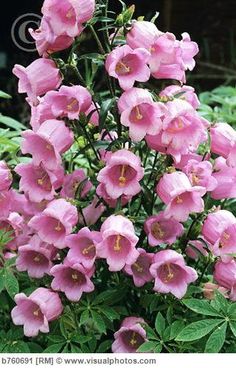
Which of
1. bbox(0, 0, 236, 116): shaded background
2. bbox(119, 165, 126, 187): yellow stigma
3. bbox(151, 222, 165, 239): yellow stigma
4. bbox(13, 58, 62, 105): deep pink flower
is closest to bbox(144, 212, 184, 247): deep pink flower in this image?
bbox(151, 222, 165, 239): yellow stigma

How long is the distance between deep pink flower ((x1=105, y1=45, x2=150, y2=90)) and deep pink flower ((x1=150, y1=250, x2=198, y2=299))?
319 millimetres

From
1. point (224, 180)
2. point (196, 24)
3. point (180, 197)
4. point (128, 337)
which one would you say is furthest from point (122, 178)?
point (196, 24)

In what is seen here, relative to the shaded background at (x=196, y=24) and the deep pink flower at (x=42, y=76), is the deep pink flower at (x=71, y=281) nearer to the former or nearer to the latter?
the deep pink flower at (x=42, y=76)

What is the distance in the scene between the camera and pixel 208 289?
155 centimetres

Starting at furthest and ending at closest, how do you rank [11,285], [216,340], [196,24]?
[196,24] → [11,285] → [216,340]

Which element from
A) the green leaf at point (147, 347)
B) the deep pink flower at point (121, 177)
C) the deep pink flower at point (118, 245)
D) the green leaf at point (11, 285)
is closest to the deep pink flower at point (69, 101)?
the deep pink flower at point (121, 177)

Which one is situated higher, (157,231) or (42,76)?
(42,76)

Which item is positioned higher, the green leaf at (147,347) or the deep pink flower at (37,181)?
the deep pink flower at (37,181)

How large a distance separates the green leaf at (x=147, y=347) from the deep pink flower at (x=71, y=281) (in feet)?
0.47

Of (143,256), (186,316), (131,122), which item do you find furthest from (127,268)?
(131,122)

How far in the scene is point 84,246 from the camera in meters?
1.46

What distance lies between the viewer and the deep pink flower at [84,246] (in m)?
1.44

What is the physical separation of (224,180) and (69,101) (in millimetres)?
340

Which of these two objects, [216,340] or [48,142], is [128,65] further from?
[216,340]
